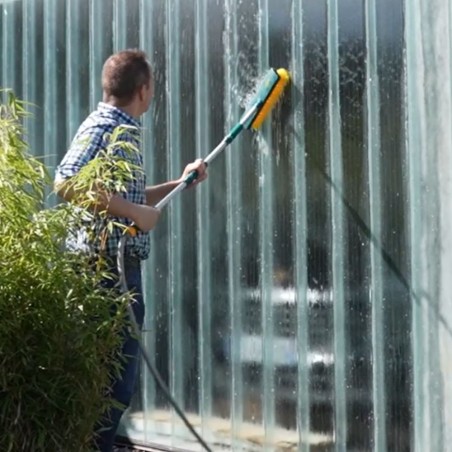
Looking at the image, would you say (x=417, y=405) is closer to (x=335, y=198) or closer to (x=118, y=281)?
(x=335, y=198)

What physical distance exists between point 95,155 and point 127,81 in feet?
1.50

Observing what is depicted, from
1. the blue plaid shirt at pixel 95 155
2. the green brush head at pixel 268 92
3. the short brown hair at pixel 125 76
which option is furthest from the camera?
the green brush head at pixel 268 92

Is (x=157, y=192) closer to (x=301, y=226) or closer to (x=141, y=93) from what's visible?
(x=141, y=93)

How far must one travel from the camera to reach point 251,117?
5.17 metres

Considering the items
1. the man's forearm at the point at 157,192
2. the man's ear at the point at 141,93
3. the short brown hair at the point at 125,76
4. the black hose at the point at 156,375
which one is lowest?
the black hose at the point at 156,375

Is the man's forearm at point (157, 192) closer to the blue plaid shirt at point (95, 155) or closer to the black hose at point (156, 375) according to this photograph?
the blue plaid shirt at point (95, 155)

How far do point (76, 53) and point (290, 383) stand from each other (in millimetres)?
2175

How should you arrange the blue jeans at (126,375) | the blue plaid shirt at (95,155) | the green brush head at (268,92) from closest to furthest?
the blue plaid shirt at (95,155)
the blue jeans at (126,375)
the green brush head at (268,92)

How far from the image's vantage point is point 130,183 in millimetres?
4656

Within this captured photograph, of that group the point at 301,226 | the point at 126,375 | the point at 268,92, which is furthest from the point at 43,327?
the point at 268,92

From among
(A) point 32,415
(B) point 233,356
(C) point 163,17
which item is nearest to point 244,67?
(C) point 163,17

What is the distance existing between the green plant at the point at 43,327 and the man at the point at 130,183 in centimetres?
25

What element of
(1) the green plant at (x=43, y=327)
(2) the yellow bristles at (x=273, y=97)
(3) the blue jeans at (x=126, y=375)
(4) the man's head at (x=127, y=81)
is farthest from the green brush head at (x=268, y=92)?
(1) the green plant at (x=43, y=327)

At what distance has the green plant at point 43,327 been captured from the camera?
390 cm
